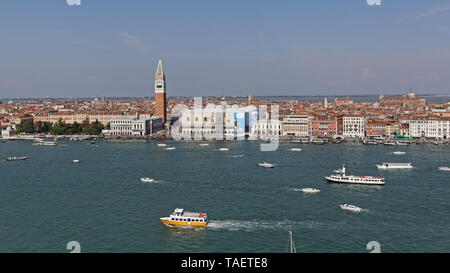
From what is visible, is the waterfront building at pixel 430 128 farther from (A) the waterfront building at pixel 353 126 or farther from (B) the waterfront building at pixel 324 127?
(B) the waterfront building at pixel 324 127

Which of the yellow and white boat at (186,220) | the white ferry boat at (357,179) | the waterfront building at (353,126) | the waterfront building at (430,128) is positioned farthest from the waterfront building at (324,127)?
the yellow and white boat at (186,220)

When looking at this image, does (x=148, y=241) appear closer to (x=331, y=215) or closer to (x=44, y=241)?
(x=44, y=241)

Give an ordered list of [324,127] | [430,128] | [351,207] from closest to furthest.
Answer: [351,207], [430,128], [324,127]

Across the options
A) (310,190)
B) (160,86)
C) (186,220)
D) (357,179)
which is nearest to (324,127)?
(160,86)

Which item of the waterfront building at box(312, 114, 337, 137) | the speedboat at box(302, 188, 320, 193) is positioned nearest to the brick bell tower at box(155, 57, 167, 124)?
the waterfront building at box(312, 114, 337, 137)

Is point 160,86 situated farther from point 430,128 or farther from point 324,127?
point 430,128

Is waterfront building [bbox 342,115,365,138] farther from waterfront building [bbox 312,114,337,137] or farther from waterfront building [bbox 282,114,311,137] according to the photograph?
waterfront building [bbox 282,114,311,137]

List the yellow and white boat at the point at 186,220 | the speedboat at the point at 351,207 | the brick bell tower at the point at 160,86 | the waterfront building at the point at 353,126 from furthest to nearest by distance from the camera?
the brick bell tower at the point at 160,86 → the waterfront building at the point at 353,126 → the speedboat at the point at 351,207 → the yellow and white boat at the point at 186,220
